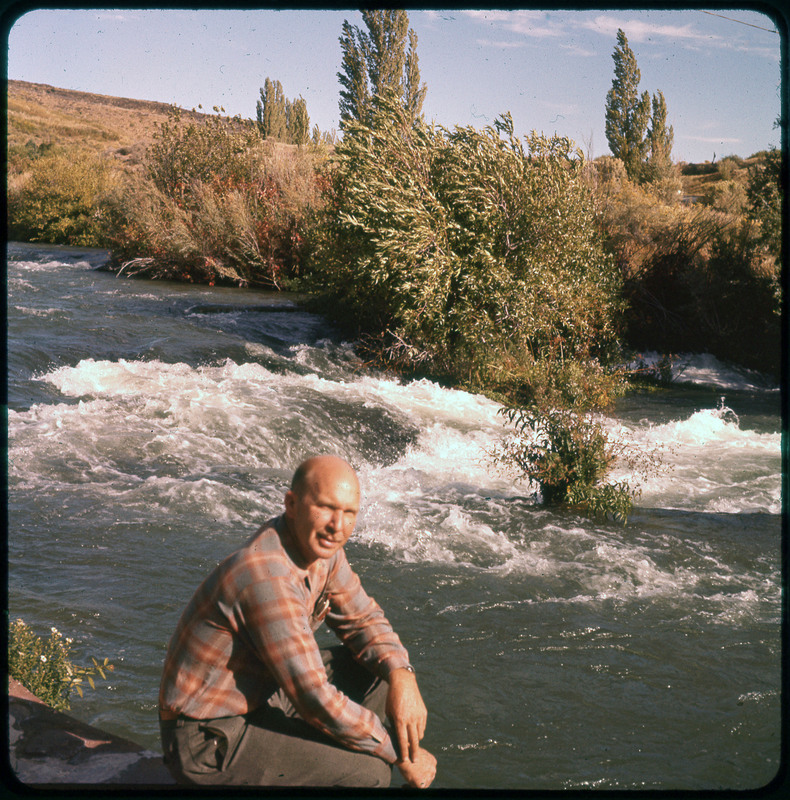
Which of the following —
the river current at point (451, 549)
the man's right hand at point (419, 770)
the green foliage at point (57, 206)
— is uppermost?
the green foliage at point (57, 206)

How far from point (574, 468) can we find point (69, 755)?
741 centimetres

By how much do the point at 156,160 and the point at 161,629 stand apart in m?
27.0

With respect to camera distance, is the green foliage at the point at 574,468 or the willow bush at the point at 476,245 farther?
the willow bush at the point at 476,245

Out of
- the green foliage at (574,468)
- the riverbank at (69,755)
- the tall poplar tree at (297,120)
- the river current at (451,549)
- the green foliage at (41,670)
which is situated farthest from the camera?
the tall poplar tree at (297,120)

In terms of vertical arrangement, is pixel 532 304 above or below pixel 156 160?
below

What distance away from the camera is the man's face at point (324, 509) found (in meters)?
2.89

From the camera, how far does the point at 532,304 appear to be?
1662cm

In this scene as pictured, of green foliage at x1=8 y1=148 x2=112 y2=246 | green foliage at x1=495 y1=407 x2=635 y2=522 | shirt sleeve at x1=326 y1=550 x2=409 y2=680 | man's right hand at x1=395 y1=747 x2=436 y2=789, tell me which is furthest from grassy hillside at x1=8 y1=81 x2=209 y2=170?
man's right hand at x1=395 y1=747 x2=436 y2=789

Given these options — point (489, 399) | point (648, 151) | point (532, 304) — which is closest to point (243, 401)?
point (489, 399)

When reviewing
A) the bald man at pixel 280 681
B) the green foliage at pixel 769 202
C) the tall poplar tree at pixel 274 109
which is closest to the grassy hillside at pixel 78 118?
the tall poplar tree at pixel 274 109

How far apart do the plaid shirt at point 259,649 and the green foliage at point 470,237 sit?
13.3 metres

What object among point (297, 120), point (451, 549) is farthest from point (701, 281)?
point (297, 120)

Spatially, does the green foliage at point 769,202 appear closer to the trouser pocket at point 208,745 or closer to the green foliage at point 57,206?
the trouser pocket at point 208,745

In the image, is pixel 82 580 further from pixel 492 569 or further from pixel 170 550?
pixel 492 569
